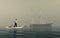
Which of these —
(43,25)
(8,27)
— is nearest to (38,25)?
(43,25)

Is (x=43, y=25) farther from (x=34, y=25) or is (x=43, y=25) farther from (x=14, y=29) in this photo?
(x=14, y=29)

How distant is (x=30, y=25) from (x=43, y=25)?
9889 millimetres

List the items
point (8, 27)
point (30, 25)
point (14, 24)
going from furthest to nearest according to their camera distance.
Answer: point (30, 25) < point (8, 27) < point (14, 24)

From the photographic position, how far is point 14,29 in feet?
232

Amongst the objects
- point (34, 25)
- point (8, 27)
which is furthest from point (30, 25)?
point (8, 27)

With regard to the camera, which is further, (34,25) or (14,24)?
(34,25)

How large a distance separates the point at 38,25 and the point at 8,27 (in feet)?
148

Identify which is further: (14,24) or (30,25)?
(30,25)

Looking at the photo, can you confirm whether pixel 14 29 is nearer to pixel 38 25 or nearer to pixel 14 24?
pixel 14 24

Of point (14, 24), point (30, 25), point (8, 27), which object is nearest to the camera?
point (14, 24)

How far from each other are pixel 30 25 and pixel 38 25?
23.5 ft

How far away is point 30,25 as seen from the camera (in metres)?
111

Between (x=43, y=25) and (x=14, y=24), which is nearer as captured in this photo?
(x=14, y=24)

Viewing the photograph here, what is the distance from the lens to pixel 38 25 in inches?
4572
